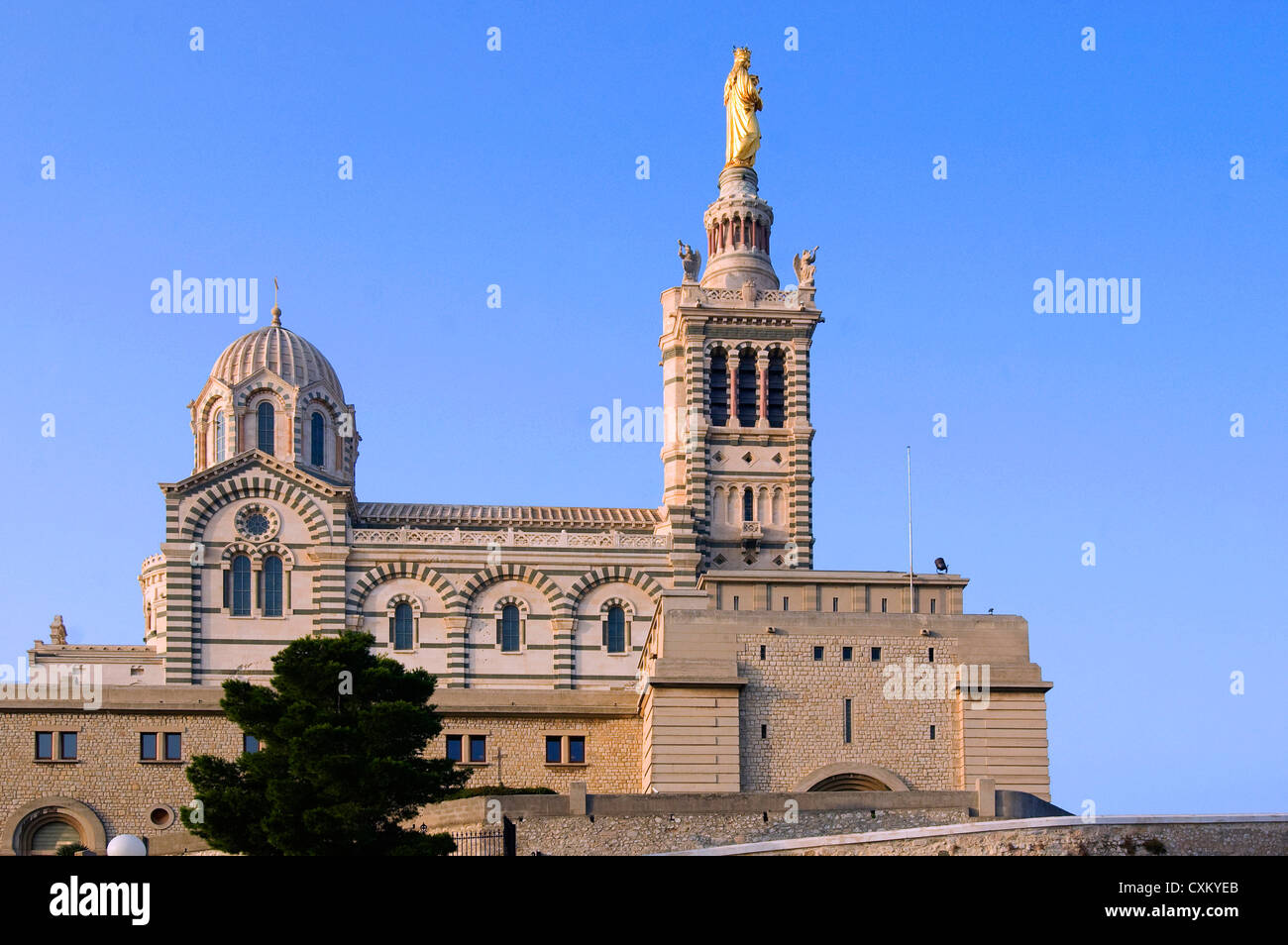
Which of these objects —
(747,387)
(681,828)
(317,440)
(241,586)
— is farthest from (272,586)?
(681,828)

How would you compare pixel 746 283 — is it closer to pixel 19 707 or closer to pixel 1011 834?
pixel 19 707

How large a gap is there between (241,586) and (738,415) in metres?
19.3

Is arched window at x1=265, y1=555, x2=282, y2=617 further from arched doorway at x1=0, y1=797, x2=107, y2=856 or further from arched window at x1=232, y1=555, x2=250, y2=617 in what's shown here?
arched doorway at x1=0, y1=797, x2=107, y2=856

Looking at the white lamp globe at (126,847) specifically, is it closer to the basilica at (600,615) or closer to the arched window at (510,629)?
the basilica at (600,615)

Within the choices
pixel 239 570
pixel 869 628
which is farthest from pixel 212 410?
pixel 869 628

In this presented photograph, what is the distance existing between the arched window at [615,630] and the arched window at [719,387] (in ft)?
29.0

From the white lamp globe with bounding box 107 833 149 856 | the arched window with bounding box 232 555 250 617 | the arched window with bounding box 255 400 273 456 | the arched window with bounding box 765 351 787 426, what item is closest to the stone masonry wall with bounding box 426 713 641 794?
the arched window with bounding box 232 555 250 617

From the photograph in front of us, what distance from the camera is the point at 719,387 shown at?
256 feet

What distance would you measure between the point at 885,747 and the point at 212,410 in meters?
31.1

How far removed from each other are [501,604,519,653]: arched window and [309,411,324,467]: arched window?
1032 centimetres

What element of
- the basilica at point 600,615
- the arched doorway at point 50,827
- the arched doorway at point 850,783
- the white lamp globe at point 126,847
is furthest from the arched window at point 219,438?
the white lamp globe at point 126,847

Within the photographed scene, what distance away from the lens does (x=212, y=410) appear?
77312 mm

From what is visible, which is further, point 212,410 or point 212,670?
point 212,410
